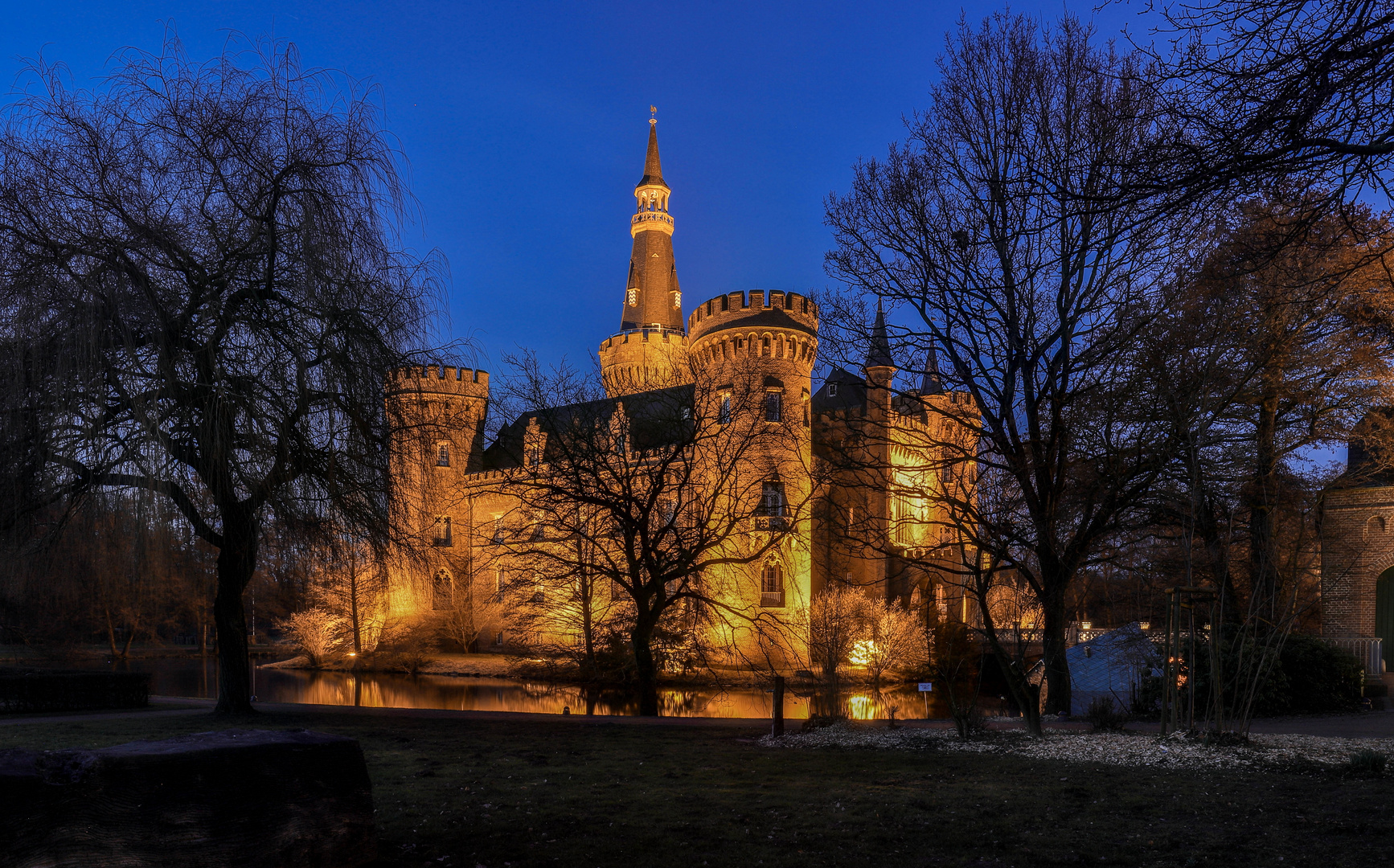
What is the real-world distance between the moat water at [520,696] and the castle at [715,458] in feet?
8.00

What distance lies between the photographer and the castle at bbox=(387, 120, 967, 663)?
12453 millimetres

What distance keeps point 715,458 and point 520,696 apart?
28.6 feet

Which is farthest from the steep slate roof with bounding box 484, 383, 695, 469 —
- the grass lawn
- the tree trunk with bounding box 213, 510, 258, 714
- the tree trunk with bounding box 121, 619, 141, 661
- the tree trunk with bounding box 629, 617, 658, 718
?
the tree trunk with bounding box 121, 619, 141, 661

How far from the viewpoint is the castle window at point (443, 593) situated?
1470 inches

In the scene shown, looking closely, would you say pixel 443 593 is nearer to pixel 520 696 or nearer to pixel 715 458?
pixel 520 696

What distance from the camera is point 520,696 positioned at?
26500mm

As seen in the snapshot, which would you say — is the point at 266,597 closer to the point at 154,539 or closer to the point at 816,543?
the point at 816,543

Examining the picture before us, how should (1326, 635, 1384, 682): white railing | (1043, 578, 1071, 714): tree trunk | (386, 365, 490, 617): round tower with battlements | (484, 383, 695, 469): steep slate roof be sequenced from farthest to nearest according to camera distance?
(1326, 635, 1384, 682): white railing < (484, 383, 695, 469): steep slate roof < (1043, 578, 1071, 714): tree trunk < (386, 365, 490, 617): round tower with battlements

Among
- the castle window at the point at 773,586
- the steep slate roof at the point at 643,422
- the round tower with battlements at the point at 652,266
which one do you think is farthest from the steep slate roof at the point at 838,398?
the steep slate roof at the point at 643,422

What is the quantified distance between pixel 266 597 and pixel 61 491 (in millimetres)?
36451

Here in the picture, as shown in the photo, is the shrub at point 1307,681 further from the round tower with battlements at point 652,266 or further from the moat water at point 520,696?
the round tower with battlements at point 652,266

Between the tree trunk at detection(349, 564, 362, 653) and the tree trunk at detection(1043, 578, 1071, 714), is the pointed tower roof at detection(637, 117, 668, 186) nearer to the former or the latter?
the tree trunk at detection(349, 564, 362, 653)

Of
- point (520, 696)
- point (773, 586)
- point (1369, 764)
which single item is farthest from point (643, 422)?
point (773, 586)

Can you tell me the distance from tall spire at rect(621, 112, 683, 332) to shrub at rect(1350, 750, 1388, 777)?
4111cm
